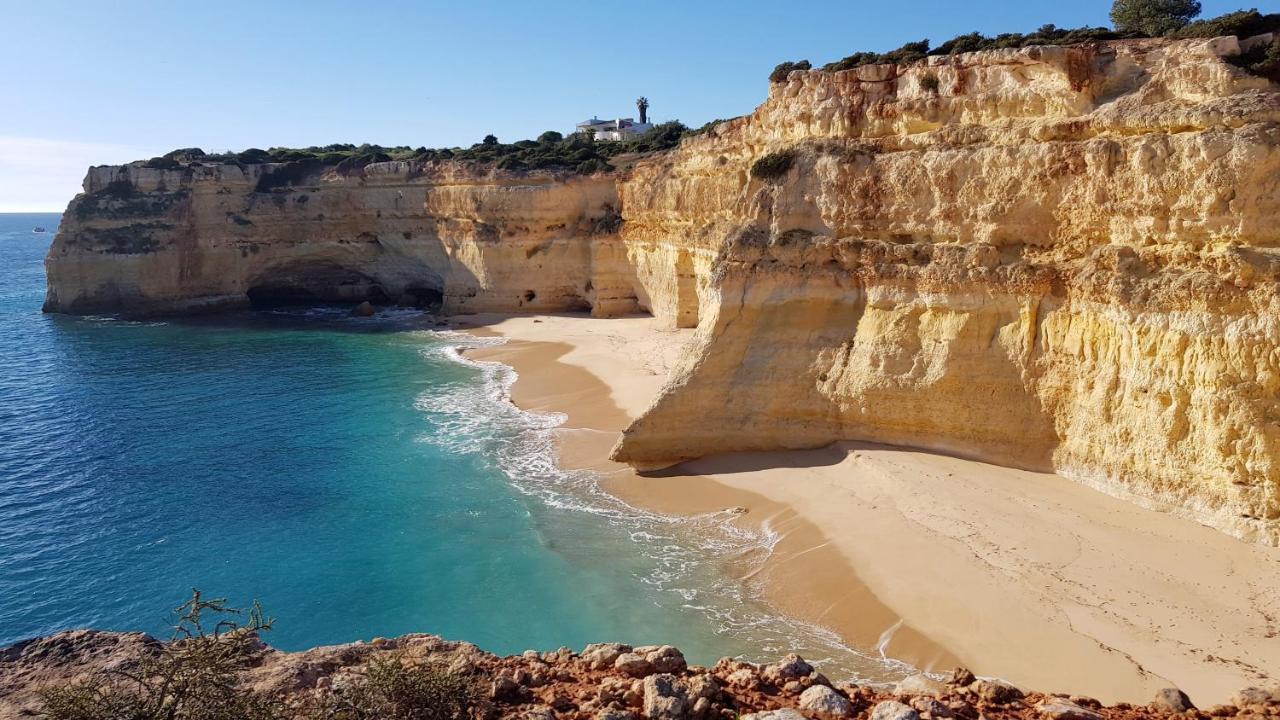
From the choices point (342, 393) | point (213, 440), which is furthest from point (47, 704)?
point (342, 393)

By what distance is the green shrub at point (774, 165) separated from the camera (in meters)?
19.7

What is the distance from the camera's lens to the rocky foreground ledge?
7098 mm

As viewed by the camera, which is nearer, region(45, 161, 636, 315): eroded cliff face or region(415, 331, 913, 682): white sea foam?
region(415, 331, 913, 682): white sea foam

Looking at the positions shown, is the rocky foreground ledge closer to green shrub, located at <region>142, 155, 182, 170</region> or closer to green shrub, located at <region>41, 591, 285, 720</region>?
green shrub, located at <region>41, 591, 285, 720</region>

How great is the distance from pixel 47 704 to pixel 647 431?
44.1 feet

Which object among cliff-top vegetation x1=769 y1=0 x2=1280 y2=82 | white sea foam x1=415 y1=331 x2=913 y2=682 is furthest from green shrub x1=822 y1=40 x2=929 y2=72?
white sea foam x1=415 y1=331 x2=913 y2=682

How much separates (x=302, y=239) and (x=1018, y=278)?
4064cm

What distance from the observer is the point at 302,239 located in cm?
4609

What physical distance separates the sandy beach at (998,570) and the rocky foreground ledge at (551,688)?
2.91 meters

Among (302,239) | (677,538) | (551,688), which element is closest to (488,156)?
(302,239)

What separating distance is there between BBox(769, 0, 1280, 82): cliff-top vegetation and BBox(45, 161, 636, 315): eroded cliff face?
2032 centimetres

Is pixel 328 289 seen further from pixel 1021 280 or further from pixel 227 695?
pixel 227 695

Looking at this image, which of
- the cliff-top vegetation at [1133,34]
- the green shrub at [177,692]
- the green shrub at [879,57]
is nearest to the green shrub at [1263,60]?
the cliff-top vegetation at [1133,34]

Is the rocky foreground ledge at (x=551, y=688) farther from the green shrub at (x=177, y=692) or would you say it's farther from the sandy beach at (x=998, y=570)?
the sandy beach at (x=998, y=570)
